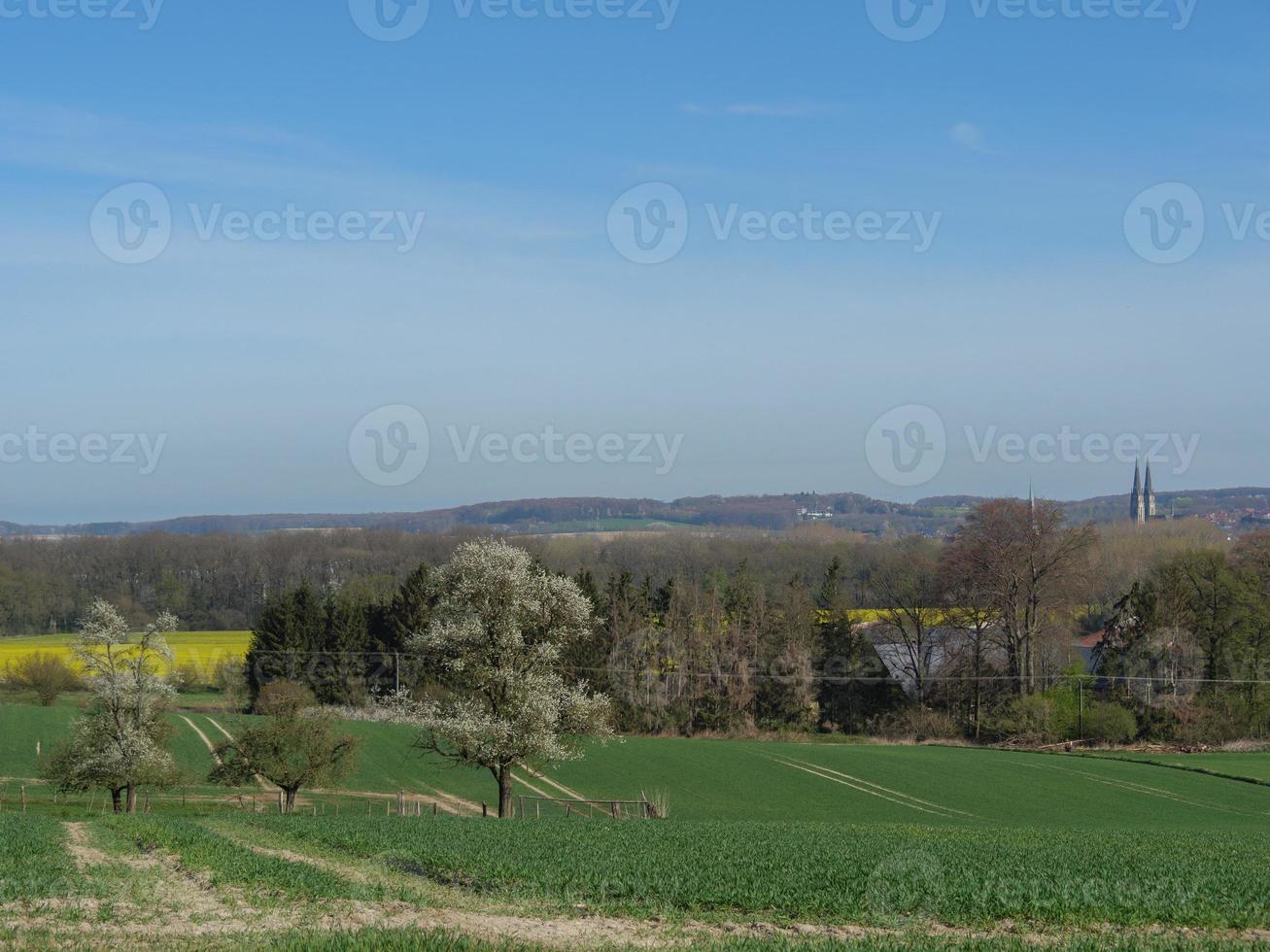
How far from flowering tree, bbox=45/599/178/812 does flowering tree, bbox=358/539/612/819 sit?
11.1m

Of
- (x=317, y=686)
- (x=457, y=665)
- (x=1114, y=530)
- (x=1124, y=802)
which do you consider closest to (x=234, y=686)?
(x=317, y=686)

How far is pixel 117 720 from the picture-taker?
1544 inches

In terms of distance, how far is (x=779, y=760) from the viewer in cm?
5906

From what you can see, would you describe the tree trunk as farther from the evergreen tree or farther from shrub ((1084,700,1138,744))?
the evergreen tree

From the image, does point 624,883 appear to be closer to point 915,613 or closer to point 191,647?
point 915,613

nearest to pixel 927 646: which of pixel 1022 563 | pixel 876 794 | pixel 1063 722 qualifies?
pixel 1022 563

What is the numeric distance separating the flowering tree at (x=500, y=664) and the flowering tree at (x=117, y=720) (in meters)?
11.1

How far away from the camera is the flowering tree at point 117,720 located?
1510 inches

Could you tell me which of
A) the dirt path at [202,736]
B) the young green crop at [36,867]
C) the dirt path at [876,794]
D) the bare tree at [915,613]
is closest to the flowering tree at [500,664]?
the young green crop at [36,867]

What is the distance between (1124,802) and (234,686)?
62994 millimetres

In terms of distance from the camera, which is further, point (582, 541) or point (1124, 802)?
point (582, 541)

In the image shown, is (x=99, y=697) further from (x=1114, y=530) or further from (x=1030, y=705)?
(x=1114, y=530)

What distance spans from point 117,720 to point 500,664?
1612 centimetres

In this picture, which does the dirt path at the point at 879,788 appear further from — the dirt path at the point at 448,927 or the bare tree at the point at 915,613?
the dirt path at the point at 448,927
